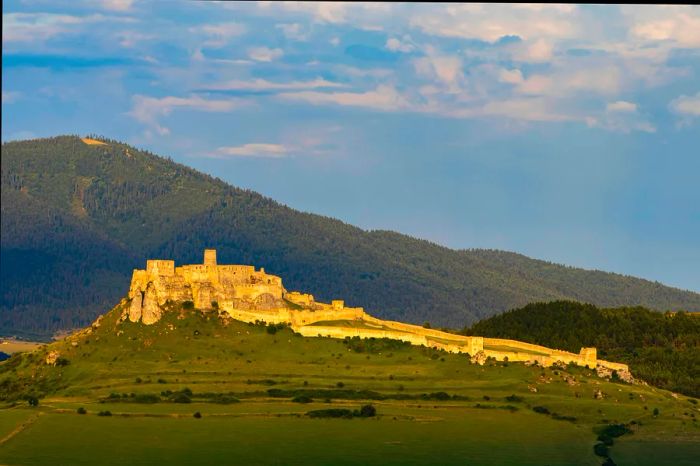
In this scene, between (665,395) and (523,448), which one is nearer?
(523,448)

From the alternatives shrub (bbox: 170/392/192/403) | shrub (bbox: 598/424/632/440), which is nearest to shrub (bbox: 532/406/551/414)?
shrub (bbox: 598/424/632/440)

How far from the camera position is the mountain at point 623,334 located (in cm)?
13138

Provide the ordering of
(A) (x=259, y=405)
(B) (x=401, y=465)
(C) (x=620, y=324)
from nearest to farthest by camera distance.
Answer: (B) (x=401, y=465), (A) (x=259, y=405), (C) (x=620, y=324)

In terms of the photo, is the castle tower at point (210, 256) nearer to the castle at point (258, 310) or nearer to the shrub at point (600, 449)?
the castle at point (258, 310)

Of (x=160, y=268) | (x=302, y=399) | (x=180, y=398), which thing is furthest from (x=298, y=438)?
(x=160, y=268)

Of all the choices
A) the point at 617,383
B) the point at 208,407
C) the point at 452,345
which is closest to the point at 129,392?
the point at 208,407

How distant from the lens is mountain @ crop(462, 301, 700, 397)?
131 metres

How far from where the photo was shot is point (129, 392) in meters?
94.9

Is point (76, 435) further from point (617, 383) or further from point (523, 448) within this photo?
point (617, 383)

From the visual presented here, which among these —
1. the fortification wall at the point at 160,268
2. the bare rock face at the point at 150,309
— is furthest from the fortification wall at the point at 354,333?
the fortification wall at the point at 160,268

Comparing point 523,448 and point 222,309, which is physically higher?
point 222,309

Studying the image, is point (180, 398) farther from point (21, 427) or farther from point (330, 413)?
point (21, 427)

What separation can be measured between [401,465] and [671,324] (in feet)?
296

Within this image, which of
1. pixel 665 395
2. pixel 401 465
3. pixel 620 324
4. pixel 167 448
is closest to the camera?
pixel 401 465
